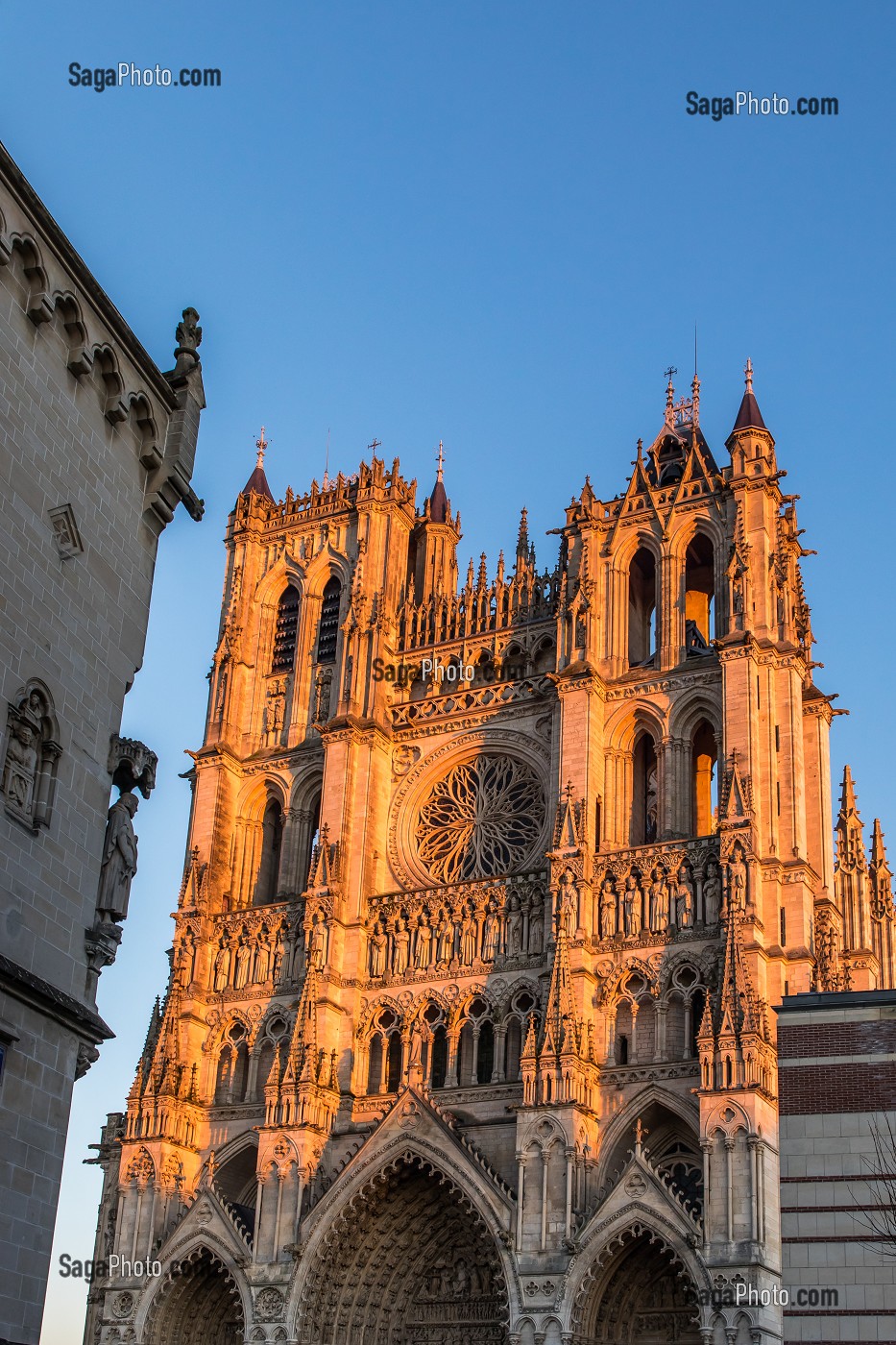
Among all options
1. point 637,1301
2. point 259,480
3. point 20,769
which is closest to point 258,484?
point 259,480

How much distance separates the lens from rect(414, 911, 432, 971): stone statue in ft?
131

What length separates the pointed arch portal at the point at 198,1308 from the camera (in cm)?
3769

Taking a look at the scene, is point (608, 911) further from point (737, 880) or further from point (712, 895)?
point (737, 880)

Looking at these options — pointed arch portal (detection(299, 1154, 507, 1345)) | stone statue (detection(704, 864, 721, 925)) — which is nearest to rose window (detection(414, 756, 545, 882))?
stone statue (detection(704, 864, 721, 925))

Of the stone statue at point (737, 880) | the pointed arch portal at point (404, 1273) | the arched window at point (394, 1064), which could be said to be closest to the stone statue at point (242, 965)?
the arched window at point (394, 1064)

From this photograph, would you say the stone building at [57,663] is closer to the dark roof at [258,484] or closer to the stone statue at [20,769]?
the stone statue at [20,769]

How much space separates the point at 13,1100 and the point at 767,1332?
19691 mm

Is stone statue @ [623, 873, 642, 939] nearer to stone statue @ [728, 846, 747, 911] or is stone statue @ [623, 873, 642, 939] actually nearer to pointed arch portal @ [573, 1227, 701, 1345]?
stone statue @ [728, 846, 747, 911]

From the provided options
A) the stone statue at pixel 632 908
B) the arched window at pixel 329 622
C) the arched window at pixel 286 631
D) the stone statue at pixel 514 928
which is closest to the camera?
the stone statue at pixel 632 908

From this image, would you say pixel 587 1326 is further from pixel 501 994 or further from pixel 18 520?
pixel 18 520

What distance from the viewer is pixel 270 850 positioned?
4569cm

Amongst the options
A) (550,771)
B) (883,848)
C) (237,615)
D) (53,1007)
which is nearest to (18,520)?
(53,1007)

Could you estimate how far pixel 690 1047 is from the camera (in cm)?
3556

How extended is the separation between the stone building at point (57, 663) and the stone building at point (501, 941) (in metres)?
17.0
